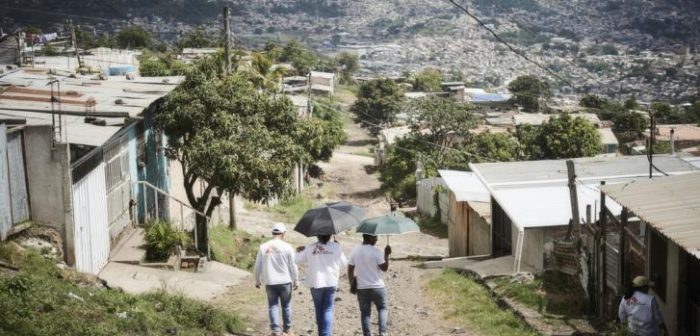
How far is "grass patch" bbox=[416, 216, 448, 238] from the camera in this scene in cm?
2939

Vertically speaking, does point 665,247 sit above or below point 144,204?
above

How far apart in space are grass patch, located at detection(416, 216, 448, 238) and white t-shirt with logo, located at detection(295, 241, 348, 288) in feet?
67.2

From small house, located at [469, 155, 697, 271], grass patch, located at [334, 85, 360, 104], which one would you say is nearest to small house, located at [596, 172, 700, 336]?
small house, located at [469, 155, 697, 271]

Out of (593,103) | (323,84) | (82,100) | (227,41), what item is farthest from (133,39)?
(82,100)

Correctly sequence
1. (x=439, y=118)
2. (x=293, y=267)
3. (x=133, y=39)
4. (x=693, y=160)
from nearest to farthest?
(x=293, y=267) < (x=693, y=160) < (x=439, y=118) < (x=133, y=39)

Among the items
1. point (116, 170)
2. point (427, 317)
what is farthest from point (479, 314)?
point (116, 170)

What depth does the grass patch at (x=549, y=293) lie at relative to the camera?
11398 millimetres

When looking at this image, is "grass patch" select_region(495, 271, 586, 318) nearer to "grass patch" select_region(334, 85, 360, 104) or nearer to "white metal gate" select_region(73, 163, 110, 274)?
"white metal gate" select_region(73, 163, 110, 274)

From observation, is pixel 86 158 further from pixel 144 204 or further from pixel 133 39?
pixel 133 39

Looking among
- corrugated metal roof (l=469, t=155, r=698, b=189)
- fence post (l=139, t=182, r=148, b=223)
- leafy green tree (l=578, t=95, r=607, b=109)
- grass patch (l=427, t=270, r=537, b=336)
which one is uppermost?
corrugated metal roof (l=469, t=155, r=698, b=189)

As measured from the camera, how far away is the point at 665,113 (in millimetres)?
72938

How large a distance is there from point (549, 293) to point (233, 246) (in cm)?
995

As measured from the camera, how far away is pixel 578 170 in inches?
740

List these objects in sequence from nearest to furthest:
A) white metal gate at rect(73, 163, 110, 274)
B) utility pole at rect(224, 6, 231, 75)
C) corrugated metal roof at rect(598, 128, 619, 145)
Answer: white metal gate at rect(73, 163, 110, 274) → utility pole at rect(224, 6, 231, 75) → corrugated metal roof at rect(598, 128, 619, 145)
